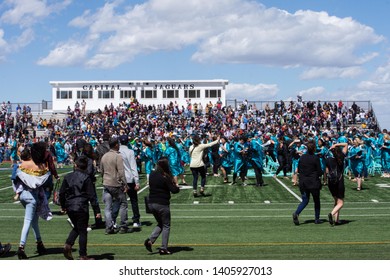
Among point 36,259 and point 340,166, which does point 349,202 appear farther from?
point 36,259

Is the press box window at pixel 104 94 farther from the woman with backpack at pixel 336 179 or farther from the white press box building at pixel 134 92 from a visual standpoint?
the woman with backpack at pixel 336 179

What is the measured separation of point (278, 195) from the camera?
1981 cm

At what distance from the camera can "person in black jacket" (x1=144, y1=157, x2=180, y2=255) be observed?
9.69 meters

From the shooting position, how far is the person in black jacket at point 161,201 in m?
9.69

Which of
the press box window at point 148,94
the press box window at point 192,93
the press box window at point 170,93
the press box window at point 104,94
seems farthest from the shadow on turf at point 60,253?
the press box window at point 104,94

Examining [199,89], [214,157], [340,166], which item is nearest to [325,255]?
[340,166]

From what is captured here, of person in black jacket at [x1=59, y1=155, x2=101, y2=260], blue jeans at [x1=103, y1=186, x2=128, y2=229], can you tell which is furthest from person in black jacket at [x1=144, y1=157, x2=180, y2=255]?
blue jeans at [x1=103, y1=186, x2=128, y2=229]

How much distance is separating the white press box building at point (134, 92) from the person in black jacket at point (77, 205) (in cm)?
5289

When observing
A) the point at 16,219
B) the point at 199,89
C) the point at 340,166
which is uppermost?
the point at 199,89

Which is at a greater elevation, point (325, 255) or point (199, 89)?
point (199, 89)

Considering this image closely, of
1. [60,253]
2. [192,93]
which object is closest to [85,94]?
[192,93]

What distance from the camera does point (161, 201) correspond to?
9.73 meters

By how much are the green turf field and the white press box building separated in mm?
43469

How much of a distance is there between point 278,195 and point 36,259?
11339mm
